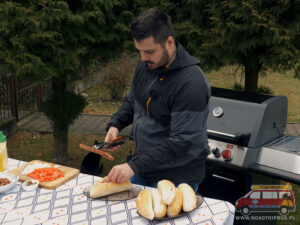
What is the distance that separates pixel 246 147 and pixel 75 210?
1.67 meters

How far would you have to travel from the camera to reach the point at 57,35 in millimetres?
4438

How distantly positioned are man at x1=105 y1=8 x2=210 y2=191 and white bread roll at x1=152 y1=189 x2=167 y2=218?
0.82ft

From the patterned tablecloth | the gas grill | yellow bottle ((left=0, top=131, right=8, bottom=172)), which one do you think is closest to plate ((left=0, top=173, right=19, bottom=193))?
the patterned tablecloth

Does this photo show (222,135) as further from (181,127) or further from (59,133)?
(59,133)

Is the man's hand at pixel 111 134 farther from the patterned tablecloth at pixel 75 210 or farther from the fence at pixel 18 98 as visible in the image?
the fence at pixel 18 98

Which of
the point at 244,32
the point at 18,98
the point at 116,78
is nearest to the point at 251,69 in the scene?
the point at 244,32

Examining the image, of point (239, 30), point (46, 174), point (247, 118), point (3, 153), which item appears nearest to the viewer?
point (46, 174)

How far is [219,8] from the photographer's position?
4.19 meters

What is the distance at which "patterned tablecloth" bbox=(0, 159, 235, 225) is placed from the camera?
2031 mm

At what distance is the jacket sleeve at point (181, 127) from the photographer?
7.49 ft

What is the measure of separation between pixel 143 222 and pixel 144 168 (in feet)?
A: 1.23

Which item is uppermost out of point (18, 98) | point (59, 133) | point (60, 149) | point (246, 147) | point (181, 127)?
point (181, 127)

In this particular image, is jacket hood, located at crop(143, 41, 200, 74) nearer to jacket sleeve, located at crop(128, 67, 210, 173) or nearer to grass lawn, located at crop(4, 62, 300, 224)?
jacket sleeve, located at crop(128, 67, 210, 173)

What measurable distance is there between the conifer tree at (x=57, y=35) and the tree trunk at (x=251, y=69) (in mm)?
1714
